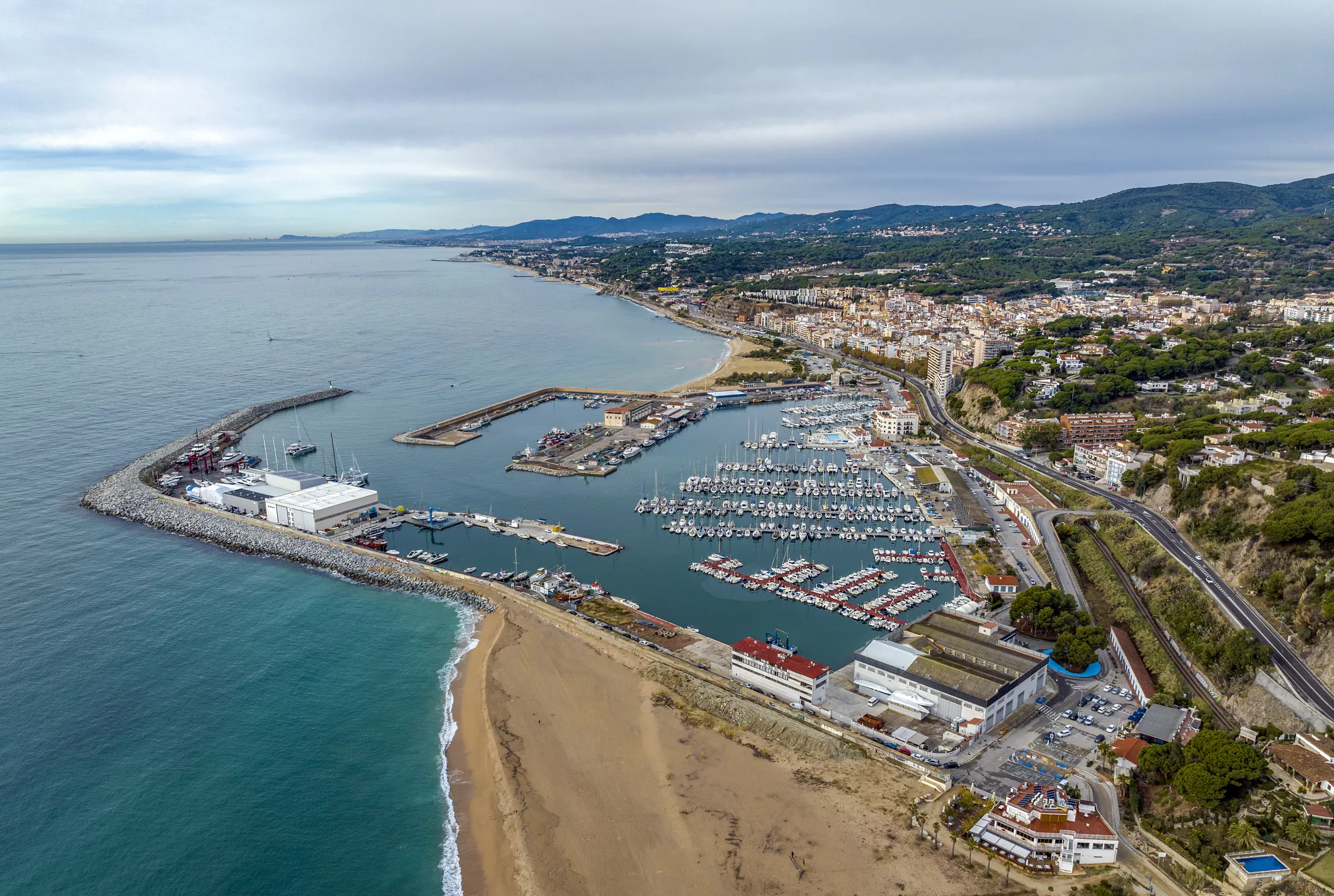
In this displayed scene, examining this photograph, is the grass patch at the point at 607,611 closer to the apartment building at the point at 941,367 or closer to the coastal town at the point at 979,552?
the coastal town at the point at 979,552

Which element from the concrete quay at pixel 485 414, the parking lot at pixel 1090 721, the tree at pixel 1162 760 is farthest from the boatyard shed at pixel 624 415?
the tree at pixel 1162 760

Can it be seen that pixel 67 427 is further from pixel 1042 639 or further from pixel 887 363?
pixel 887 363

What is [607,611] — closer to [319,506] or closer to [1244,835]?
[319,506]

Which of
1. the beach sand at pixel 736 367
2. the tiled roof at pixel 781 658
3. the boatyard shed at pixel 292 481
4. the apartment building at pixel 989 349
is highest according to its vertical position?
the apartment building at pixel 989 349

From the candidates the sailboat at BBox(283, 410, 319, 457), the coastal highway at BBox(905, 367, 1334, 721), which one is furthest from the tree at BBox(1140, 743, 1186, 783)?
the sailboat at BBox(283, 410, 319, 457)

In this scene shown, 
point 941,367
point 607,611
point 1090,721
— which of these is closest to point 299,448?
point 607,611

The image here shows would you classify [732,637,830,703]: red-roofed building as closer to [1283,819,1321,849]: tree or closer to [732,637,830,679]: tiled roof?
[732,637,830,679]: tiled roof

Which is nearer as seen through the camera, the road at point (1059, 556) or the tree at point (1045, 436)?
the road at point (1059, 556)
